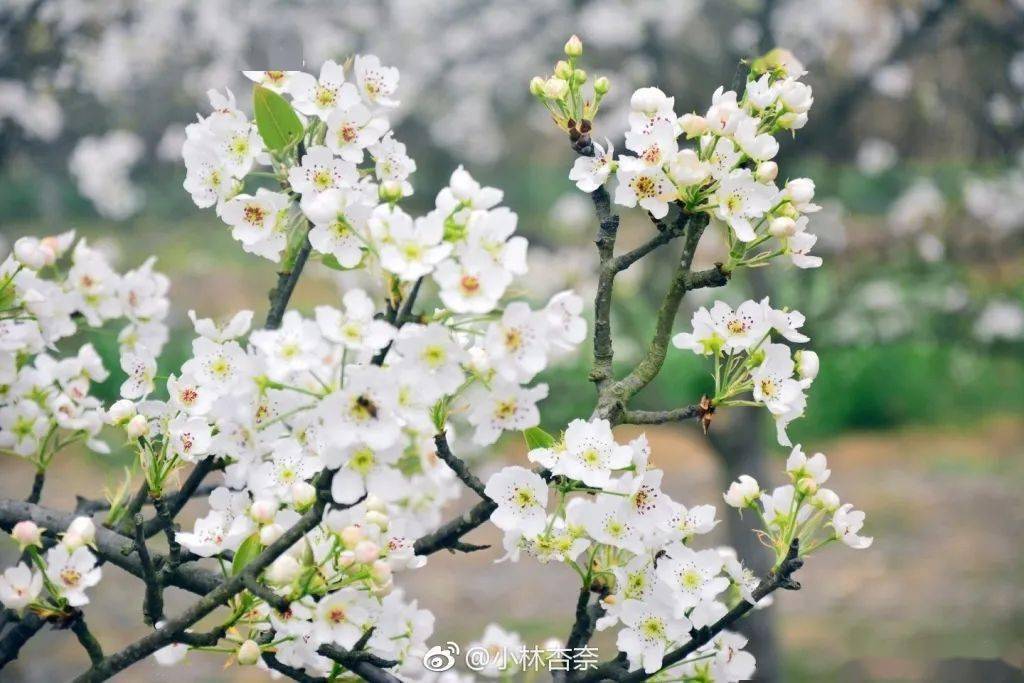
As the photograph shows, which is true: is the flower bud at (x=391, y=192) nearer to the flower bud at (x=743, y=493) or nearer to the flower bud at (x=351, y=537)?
the flower bud at (x=351, y=537)

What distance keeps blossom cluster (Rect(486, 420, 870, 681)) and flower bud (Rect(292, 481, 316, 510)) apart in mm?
181

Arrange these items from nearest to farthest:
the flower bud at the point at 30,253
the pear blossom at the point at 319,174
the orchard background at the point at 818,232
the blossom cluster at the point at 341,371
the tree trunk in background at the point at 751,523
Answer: the blossom cluster at the point at 341,371
the pear blossom at the point at 319,174
the flower bud at the point at 30,253
the tree trunk in background at the point at 751,523
the orchard background at the point at 818,232

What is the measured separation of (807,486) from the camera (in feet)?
3.67

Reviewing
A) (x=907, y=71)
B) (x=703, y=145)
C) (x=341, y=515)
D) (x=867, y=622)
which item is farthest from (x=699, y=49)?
(x=341, y=515)

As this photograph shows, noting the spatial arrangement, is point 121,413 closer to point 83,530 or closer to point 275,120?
point 83,530

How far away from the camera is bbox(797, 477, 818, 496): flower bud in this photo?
1.12 m

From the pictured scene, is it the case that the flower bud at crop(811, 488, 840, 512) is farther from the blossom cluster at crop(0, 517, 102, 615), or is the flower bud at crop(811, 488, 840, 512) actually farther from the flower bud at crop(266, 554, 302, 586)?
the blossom cluster at crop(0, 517, 102, 615)

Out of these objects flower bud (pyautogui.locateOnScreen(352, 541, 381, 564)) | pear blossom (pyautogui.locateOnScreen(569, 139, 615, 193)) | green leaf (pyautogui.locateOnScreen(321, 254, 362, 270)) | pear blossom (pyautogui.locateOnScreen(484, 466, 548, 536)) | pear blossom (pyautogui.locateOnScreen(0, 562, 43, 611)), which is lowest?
flower bud (pyautogui.locateOnScreen(352, 541, 381, 564))

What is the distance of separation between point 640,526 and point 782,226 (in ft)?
1.13

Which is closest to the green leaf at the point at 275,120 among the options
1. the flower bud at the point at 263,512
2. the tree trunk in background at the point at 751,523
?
the flower bud at the point at 263,512

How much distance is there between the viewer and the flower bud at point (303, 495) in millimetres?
977

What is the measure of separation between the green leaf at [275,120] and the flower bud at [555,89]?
0.92 feet

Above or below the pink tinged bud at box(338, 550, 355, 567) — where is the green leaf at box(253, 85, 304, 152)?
above

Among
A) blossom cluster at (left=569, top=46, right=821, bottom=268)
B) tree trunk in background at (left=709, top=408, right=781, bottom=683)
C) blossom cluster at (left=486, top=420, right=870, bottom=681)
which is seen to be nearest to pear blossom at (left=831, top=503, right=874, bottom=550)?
blossom cluster at (left=486, top=420, right=870, bottom=681)
